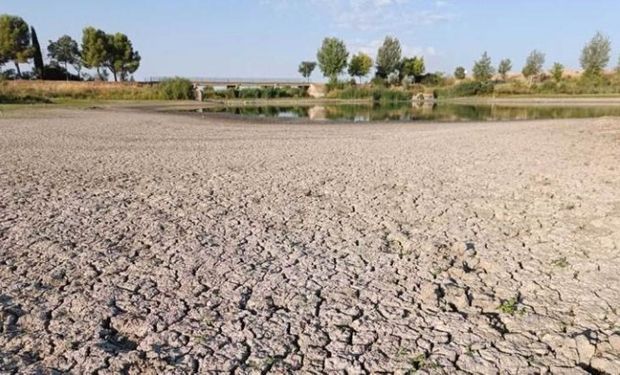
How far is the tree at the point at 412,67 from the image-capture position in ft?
320

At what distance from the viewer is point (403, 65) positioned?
97.6 meters

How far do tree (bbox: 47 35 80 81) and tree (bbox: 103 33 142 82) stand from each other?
10187 mm

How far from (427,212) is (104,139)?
542 inches

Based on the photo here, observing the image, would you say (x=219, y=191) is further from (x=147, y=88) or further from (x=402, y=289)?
(x=147, y=88)

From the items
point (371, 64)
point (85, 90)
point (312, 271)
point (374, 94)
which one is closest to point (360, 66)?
point (371, 64)

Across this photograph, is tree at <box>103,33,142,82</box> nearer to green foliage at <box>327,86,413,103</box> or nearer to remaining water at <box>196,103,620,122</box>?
green foliage at <box>327,86,413,103</box>

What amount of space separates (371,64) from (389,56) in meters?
5.30

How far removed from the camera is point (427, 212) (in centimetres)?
694

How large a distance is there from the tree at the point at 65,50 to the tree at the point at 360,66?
180 ft

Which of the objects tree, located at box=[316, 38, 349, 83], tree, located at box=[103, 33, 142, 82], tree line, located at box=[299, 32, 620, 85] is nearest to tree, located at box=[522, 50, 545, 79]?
tree line, located at box=[299, 32, 620, 85]

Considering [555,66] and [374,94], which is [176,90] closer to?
[374,94]

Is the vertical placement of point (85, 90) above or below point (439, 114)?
above

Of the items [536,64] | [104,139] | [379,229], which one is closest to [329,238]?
[379,229]

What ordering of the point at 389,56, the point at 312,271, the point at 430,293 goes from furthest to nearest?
the point at 389,56
the point at 312,271
the point at 430,293
